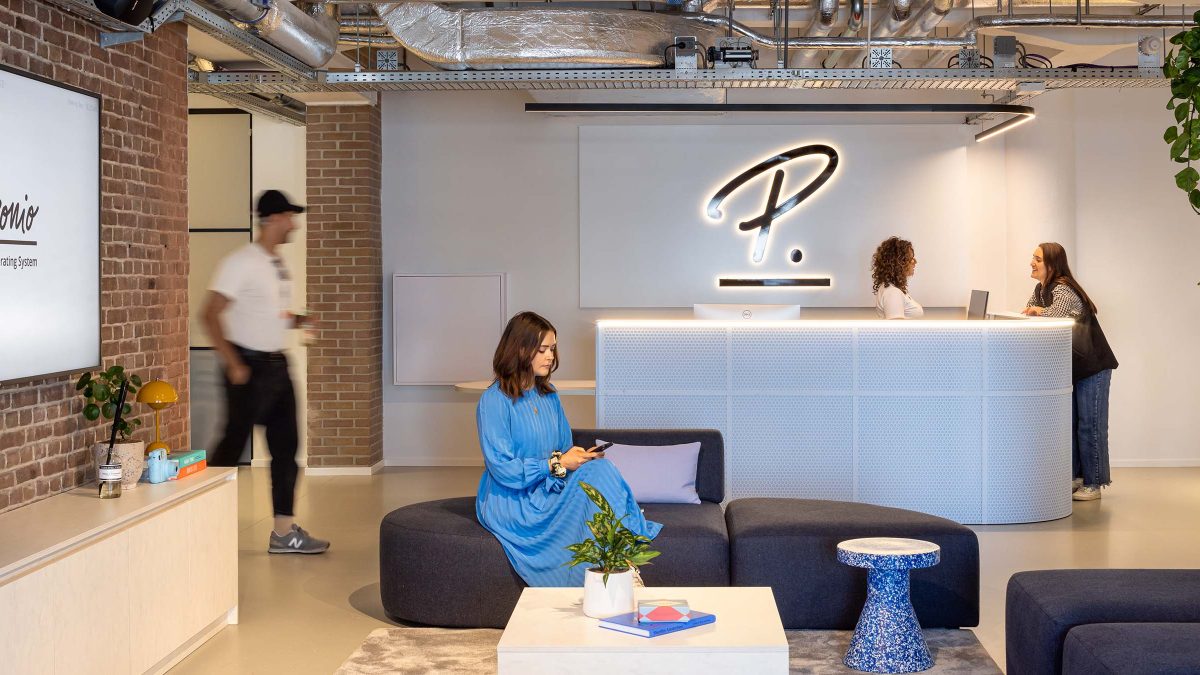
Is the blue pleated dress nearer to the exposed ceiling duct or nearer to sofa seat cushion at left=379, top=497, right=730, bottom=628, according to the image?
sofa seat cushion at left=379, top=497, right=730, bottom=628

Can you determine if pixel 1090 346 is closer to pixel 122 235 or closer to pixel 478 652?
pixel 478 652

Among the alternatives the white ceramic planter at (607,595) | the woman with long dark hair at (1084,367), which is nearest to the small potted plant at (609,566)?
the white ceramic planter at (607,595)

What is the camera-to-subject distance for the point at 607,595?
367cm

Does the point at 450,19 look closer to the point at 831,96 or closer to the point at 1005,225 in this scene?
the point at 831,96

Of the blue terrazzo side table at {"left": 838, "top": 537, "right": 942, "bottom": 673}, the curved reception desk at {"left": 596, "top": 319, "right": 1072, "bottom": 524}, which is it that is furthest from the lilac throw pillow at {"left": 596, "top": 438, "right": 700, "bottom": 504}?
the curved reception desk at {"left": 596, "top": 319, "right": 1072, "bottom": 524}

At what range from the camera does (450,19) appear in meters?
6.46

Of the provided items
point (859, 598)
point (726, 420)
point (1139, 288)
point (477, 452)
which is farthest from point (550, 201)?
point (859, 598)

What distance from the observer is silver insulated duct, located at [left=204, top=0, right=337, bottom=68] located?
5.32 meters

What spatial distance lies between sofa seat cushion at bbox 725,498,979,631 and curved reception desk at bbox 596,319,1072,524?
2167 millimetres

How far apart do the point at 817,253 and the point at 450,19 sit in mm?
4220

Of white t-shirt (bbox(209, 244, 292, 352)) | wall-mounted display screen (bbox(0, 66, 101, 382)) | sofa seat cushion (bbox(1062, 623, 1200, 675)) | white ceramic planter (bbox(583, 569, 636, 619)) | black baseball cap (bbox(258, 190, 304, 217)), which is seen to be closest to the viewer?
sofa seat cushion (bbox(1062, 623, 1200, 675))

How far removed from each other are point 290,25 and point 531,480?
2.73 meters

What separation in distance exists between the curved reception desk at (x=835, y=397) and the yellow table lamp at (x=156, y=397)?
2.85 m

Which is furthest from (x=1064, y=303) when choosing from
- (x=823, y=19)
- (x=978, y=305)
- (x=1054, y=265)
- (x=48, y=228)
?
(x=48, y=228)
